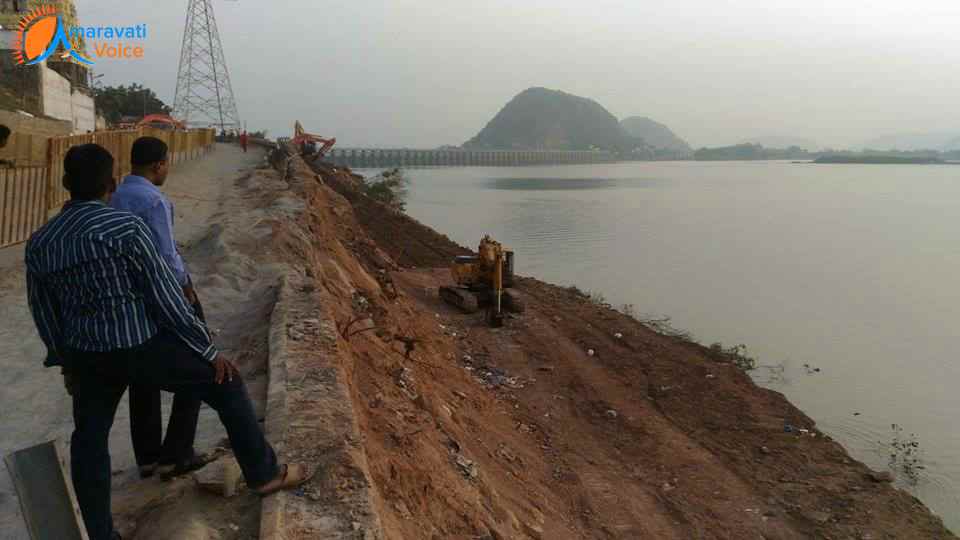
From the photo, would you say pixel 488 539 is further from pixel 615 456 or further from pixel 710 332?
pixel 710 332

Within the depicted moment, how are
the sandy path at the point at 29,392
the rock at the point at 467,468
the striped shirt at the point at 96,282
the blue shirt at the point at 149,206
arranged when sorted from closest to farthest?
the striped shirt at the point at 96,282
the blue shirt at the point at 149,206
the sandy path at the point at 29,392
the rock at the point at 467,468

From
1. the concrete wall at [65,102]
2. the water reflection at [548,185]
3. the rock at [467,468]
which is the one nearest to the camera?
the rock at [467,468]

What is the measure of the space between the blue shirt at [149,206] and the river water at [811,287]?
10814mm

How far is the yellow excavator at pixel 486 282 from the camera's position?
1486cm

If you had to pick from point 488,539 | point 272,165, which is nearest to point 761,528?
point 488,539

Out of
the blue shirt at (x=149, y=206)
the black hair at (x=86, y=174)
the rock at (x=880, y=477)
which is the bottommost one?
the rock at (x=880, y=477)

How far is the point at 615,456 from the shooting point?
9469mm

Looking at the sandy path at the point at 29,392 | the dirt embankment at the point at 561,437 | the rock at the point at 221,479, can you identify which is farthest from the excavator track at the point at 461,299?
the rock at the point at 221,479

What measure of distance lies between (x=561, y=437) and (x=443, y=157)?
16560 centimetres

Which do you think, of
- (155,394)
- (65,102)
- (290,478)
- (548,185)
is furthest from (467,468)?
(548,185)

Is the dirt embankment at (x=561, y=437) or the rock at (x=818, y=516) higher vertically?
the dirt embankment at (x=561, y=437)

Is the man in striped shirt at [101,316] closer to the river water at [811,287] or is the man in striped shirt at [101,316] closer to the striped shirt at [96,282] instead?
the striped shirt at [96,282]

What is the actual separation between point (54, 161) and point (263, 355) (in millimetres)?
8135

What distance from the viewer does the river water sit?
13164 mm
